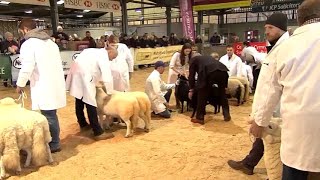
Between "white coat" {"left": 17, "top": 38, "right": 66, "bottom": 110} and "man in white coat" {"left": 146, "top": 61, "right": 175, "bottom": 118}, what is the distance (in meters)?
2.21

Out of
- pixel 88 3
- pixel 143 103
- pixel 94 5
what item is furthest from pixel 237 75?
pixel 94 5

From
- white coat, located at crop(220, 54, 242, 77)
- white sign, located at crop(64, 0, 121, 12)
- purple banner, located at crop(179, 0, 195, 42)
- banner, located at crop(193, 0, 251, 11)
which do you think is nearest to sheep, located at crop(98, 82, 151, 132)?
white coat, located at crop(220, 54, 242, 77)

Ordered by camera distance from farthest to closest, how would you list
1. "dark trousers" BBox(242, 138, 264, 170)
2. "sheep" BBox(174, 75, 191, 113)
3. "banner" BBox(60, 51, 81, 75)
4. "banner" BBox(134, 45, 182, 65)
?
1. "banner" BBox(134, 45, 182, 65)
2. "banner" BBox(60, 51, 81, 75)
3. "sheep" BBox(174, 75, 191, 113)
4. "dark trousers" BBox(242, 138, 264, 170)

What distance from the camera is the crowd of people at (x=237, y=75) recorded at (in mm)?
1769

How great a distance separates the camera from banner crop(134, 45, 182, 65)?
15.1 meters

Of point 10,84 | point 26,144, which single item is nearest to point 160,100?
point 26,144

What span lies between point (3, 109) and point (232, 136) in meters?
3.32

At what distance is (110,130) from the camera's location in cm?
560

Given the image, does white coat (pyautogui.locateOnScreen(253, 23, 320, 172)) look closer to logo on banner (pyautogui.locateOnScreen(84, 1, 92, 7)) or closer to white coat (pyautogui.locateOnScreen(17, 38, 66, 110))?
white coat (pyautogui.locateOnScreen(17, 38, 66, 110))

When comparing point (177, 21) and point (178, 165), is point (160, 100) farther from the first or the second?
point (177, 21)

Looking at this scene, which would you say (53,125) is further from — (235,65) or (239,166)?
(235,65)

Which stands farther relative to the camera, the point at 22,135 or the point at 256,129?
the point at 22,135

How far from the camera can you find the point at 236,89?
7.23 m

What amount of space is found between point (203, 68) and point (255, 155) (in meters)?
2.29
